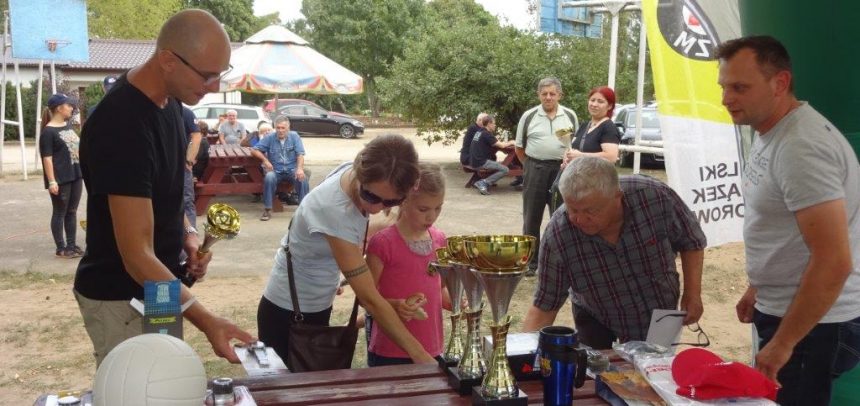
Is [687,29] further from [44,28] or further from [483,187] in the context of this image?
[44,28]

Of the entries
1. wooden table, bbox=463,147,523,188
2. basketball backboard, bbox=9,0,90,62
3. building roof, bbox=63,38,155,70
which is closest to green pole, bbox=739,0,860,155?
wooden table, bbox=463,147,523,188

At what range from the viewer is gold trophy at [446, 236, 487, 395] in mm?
1981

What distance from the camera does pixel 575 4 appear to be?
312 inches

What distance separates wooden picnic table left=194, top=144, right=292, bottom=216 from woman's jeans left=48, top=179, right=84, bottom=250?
262cm

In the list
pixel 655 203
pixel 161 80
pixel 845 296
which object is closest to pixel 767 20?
pixel 655 203

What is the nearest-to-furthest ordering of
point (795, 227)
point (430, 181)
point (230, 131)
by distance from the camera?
1. point (795, 227)
2. point (430, 181)
3. point (230, 131)

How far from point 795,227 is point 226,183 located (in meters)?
8.62

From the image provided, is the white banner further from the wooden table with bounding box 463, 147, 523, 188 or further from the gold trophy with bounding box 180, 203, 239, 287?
the wooden table with bounding box 463, 147, 523, 188

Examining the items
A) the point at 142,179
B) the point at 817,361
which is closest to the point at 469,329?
the point at 142,179

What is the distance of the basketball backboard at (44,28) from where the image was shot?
39.4 feet

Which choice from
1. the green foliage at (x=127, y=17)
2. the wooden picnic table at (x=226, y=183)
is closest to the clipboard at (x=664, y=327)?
the wooden picnic table at (x=226, y=183)

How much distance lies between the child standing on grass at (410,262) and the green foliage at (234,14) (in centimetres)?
3788

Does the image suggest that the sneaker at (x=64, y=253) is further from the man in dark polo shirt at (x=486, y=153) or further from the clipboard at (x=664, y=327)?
the clipboard at (x=664, y=327)

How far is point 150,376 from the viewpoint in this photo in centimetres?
151
